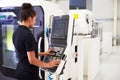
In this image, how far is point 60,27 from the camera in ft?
9.56

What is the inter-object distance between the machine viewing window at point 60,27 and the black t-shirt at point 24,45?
51 centimetres

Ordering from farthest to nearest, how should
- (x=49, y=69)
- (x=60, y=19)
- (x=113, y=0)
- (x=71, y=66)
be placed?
(x=113, y=0), (x=71, y=66), (x=60, y=19), (x=49, y=69)

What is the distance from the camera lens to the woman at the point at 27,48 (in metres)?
2.38

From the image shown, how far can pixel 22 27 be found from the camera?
97.3 inches

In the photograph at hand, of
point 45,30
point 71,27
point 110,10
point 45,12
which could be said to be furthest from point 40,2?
point 110,10

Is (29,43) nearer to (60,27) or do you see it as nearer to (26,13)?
(26,13)

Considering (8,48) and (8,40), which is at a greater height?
(8,40)

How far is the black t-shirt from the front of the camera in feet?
7.82

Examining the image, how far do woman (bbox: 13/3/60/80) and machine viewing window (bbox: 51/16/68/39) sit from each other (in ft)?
1.50

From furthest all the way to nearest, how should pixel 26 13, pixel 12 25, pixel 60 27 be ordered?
1. pixel 12 25
2. pixel 60 27
3. pixel 26 13

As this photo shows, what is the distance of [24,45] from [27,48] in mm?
85

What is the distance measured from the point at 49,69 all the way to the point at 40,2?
1.23 metres

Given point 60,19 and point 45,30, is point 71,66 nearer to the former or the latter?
point 45,30

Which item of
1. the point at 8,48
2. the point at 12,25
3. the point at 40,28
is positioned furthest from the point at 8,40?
the point at 40,28
